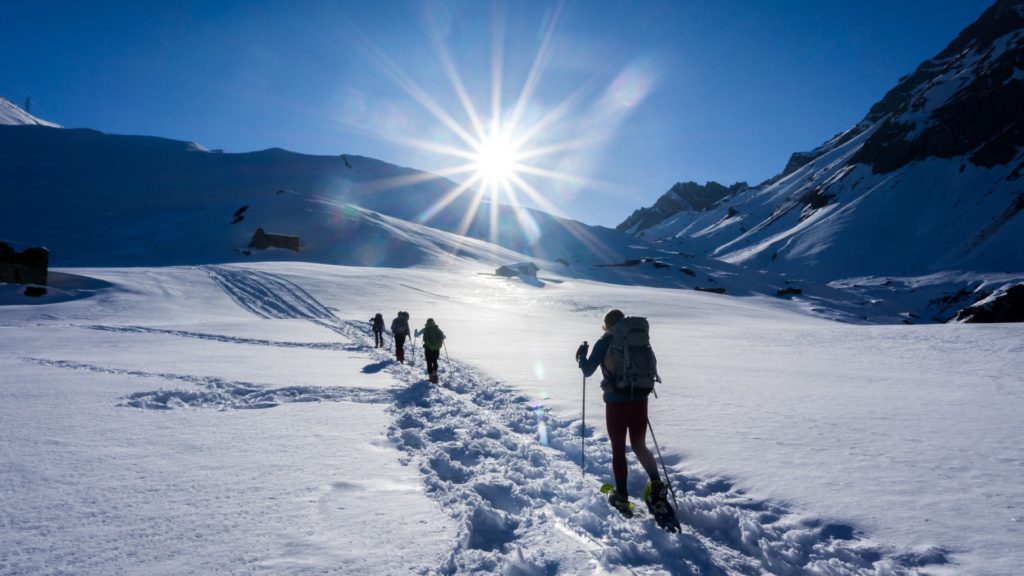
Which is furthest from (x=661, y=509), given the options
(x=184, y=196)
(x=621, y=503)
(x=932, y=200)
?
(x=932, y=200)

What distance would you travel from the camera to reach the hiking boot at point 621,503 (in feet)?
15.4

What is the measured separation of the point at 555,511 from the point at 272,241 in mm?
69653

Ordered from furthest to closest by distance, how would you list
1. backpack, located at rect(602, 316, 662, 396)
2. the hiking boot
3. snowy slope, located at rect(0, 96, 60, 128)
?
1. snowy slope, located at rect(0, 96, 60, 128)
2. backpack, located at rect(602, 316, 662, 396)
3. the hiking boot

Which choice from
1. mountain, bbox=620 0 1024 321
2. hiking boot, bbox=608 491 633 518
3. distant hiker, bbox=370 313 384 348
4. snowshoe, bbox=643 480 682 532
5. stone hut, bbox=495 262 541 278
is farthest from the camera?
mountain, bbox=620 0 1024 321

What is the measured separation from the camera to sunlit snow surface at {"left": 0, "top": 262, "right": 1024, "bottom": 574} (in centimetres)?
361

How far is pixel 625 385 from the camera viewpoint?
16.1 ft

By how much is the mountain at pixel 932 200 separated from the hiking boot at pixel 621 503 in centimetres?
10500

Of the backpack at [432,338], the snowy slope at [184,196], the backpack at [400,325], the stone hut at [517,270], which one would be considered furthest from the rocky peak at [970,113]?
the backpack at [432,338]

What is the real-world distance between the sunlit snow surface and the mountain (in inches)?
3955

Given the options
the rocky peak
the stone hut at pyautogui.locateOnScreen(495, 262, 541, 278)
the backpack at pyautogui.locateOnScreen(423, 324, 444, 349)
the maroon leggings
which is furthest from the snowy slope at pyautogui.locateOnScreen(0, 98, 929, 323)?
the rocky peak

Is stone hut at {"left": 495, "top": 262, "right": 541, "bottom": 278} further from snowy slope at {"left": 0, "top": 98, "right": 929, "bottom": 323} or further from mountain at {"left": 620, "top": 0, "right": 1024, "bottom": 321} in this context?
mountain at {"left": 620, "top": 0, "right": 1024, "bottom": 321}

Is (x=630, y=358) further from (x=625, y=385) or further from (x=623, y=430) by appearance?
(x=623, y=430)

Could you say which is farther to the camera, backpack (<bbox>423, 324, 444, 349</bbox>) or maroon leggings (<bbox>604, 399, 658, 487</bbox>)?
backpack (<bbox>423, 324, 444, 349</bbox>)

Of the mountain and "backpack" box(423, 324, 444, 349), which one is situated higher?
the mountain
